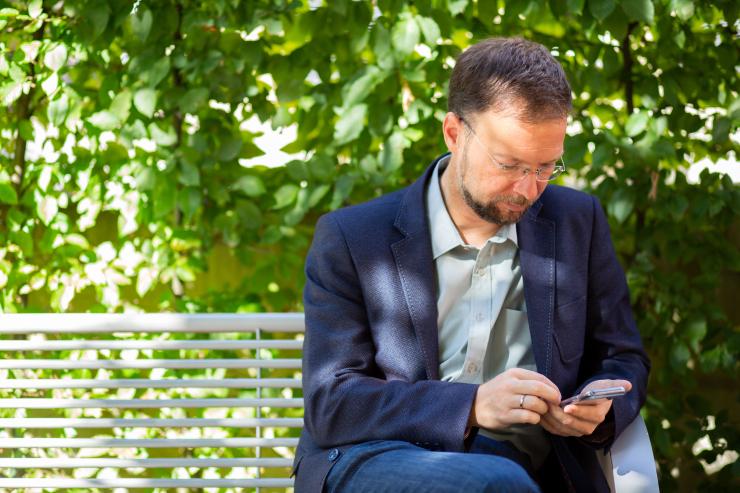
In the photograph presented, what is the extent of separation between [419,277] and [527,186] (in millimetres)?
303

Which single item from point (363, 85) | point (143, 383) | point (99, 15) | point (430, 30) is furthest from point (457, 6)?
point (143, 383)

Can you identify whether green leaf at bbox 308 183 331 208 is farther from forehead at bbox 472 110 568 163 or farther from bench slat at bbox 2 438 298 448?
forehead at bbox 472 110 568 163

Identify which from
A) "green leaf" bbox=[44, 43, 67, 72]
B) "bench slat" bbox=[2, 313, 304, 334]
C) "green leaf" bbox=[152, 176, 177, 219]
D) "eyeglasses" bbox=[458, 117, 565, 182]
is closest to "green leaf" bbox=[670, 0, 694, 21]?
"eyeglasses" bbox=[458, 117, 565, 182]

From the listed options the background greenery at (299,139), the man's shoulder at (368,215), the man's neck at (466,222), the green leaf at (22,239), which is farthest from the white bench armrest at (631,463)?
the green leaf at (22,239)

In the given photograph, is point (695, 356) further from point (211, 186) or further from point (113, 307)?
point (113, 307)

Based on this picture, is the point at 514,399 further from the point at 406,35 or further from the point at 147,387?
the point at 406,35

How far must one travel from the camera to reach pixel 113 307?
349 cm

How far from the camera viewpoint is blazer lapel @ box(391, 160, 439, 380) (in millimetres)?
2240

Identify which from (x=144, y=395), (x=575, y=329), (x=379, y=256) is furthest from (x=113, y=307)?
(x=575, y=329)

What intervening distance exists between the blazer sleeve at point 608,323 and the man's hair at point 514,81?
0.38 meters

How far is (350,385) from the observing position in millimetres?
2162

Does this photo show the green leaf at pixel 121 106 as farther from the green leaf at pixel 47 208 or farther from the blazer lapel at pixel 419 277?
the blazer lapel at pixel 419 277

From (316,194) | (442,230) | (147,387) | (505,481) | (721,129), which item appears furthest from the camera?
(316,194)

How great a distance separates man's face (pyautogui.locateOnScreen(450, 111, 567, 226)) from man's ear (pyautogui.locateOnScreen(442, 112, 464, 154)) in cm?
1
